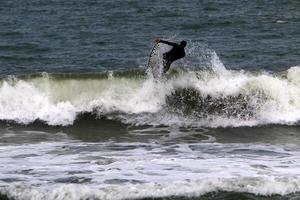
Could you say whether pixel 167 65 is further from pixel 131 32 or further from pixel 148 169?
pixel 131 32

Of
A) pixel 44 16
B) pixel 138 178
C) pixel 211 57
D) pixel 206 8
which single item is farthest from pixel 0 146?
pixel 206 8

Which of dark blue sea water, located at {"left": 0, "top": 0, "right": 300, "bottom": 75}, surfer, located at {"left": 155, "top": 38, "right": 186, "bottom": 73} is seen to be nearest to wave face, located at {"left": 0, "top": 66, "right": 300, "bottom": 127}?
surfer, located at {"left": 155, "top": 38, "right": 186, "bottom": 73}

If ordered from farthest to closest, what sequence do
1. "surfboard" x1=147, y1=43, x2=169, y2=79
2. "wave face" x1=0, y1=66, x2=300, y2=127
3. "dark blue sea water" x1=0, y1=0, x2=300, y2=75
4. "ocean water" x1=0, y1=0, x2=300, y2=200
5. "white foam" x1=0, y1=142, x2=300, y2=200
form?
"dark blue sea water" x1=0, y1=0, x2=300, y2=75, "surfboard" x1=147, y1=43, x2=169, y2=79, "wave face" x1=0, y1=66, x2=300, y2=127, "ocean water" x1=0, y1=0, x2=300, y2=200, "white foam" x1=0, y1=142, x2=300, y2=200

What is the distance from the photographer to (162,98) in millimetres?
18578

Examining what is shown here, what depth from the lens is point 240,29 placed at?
3030 cm

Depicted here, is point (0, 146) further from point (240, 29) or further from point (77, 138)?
point (240, 29)

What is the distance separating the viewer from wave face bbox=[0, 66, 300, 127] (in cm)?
1781

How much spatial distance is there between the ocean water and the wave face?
32mm

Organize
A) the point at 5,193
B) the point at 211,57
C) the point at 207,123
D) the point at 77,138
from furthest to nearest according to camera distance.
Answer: the point at 211,57
the point at 207,123
the point at 77,138
the point at 5,193

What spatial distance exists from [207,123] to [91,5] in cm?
2243

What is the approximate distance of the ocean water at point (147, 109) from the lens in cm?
1125

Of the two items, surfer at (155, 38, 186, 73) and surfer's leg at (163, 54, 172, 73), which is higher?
surfer at (155, 38, 186, 73)

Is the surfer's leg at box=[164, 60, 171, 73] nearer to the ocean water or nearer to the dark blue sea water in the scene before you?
the ocean water

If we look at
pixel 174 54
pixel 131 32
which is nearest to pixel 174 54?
pixel 174 54
